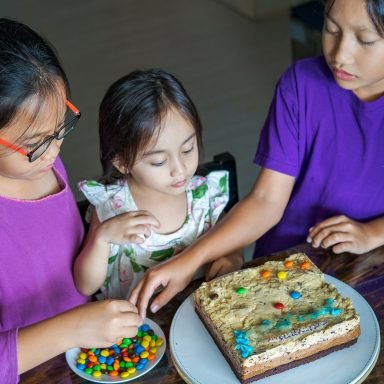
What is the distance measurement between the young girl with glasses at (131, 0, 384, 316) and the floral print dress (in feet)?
0.38

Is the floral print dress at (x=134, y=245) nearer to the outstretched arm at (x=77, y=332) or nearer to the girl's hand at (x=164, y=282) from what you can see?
the girl's hand at (x=164, y=282)

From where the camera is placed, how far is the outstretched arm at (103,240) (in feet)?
4.08

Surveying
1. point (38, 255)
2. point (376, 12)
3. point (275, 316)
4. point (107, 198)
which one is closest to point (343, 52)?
point (376, 12)

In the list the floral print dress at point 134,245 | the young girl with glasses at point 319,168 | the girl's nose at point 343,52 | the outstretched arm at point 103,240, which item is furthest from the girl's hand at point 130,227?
the girl's nose at point 343,52

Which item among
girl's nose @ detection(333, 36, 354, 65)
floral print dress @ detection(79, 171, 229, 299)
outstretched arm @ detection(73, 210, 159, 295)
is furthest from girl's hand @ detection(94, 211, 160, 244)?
girl's nose @ detection(333, 36, 354, 65)

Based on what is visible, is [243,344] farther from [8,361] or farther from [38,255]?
[38,255]

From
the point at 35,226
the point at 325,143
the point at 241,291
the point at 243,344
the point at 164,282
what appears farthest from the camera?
the point at 325,143

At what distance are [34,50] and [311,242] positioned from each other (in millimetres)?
687

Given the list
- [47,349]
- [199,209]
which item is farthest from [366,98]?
[47,349]

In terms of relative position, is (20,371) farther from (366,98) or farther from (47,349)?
(366,98)

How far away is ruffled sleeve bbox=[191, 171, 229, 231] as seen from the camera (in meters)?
1.57

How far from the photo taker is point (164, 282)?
4.04 ft

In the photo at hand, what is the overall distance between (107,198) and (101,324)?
51cm

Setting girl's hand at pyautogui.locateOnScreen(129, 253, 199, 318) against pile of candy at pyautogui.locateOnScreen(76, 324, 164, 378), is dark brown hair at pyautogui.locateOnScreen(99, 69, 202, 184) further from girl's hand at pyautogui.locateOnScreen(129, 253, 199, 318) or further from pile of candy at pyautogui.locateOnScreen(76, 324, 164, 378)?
pile of candy at pyautogui.locateOnScreen(76, 324, 164, 378)
